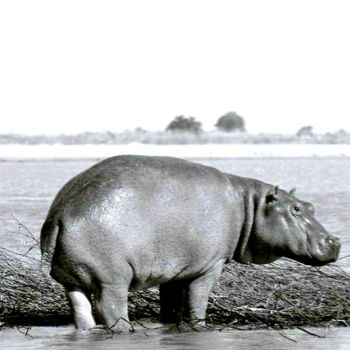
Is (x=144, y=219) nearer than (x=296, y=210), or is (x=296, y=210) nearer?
(x=144, y=219)

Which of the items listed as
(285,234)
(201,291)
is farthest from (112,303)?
(285,234)

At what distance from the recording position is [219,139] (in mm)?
61062

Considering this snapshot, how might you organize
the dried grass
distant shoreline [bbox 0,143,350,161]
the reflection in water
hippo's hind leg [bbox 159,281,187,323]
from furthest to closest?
1. distant shoreline [bbox 0,143,350,161]
2. the dried grass
3. hippo's hind leg [bbox 159,281,187,323]
4. the reflection in water

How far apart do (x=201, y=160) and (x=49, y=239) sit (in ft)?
145

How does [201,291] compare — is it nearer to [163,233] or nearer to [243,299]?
[163,233]

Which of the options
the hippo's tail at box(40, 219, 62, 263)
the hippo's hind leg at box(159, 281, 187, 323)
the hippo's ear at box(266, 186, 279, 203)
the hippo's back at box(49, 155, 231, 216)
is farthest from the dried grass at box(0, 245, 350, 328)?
the hippo's back at box(49, 155, 231, 216)

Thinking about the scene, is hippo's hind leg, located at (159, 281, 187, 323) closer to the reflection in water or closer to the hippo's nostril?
the reflection in water

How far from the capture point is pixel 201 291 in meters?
9.64

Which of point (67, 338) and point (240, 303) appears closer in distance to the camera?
point (67, 338)

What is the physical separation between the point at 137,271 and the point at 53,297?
172 cm

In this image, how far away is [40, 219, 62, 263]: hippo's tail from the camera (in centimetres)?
908

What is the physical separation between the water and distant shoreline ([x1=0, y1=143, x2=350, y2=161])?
466 millimetres

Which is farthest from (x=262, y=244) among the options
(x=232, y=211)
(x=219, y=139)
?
(x=219, y=139)

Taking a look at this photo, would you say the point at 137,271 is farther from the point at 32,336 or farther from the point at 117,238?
the point at 32,336
